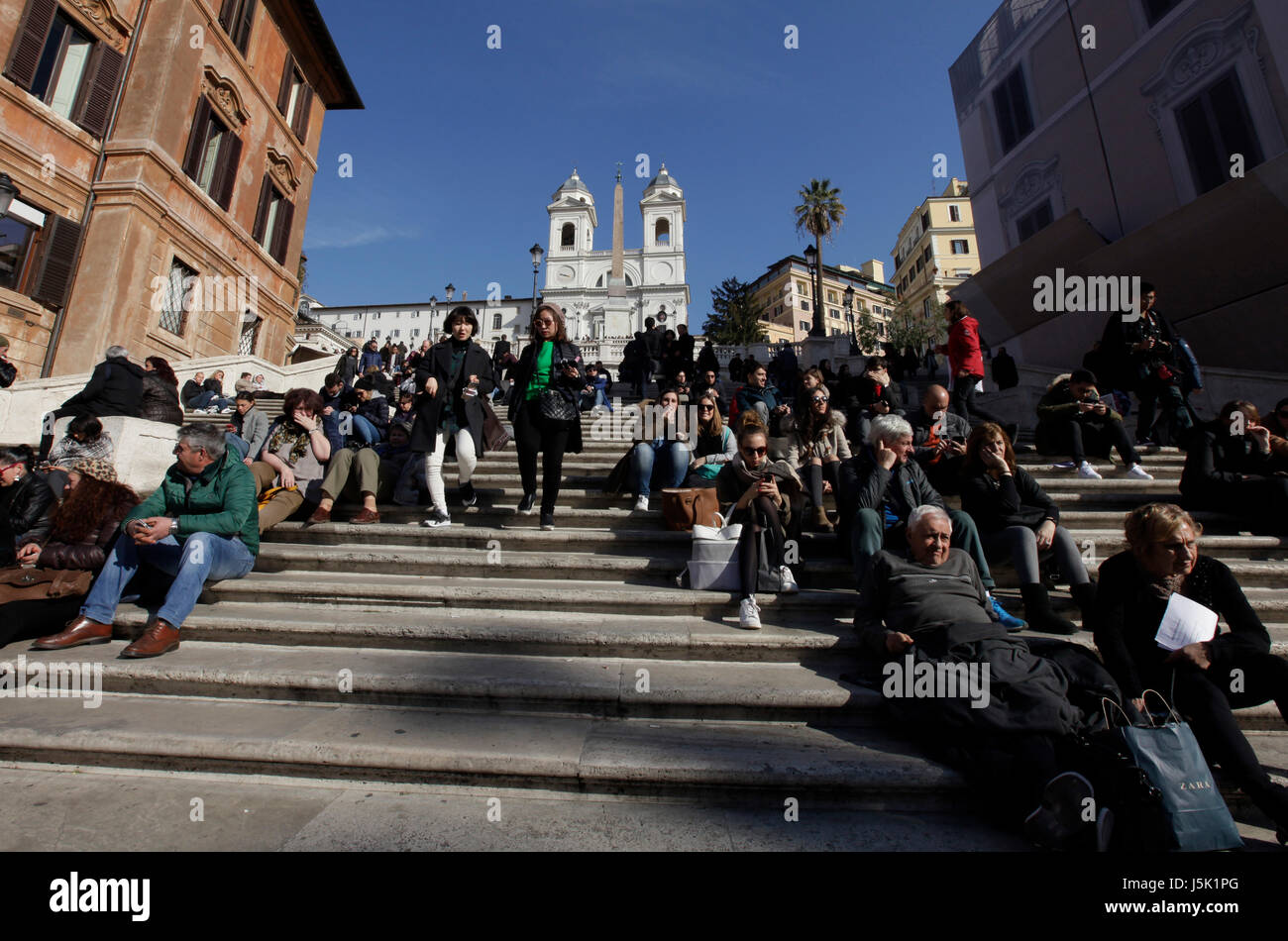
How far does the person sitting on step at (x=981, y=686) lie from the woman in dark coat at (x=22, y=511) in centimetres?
605

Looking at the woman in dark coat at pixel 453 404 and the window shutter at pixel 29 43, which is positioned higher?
the window shutter at pixel 29 43

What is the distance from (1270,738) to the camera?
2910mm

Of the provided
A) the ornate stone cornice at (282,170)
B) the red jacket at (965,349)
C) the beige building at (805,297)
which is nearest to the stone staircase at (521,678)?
the red jacket at (965,349)

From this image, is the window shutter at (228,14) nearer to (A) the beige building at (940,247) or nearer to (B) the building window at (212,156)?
(B) the building window at (212,156)

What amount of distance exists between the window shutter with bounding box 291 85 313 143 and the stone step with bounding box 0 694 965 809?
23.7 meters

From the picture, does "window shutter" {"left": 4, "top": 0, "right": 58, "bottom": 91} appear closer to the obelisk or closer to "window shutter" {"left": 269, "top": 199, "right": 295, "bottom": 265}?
"window shutter" {"left": 269, "top": 199, "right": 295, "bottom": 265}

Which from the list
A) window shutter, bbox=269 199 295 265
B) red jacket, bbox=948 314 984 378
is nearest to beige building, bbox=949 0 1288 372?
red jacket, bbox=948 314 984 378

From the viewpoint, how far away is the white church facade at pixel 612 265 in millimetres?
63469

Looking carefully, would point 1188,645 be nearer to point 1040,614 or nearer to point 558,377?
point 1040,614

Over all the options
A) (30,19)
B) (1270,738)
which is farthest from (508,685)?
(30,19)

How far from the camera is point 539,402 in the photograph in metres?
5.25

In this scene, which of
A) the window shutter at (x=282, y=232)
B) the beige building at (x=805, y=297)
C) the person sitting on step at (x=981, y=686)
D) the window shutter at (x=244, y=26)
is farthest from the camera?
the beige building at (x=805, y=297)

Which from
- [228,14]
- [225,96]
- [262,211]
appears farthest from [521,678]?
[228,14]

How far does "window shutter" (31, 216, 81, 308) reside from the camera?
491 inches
